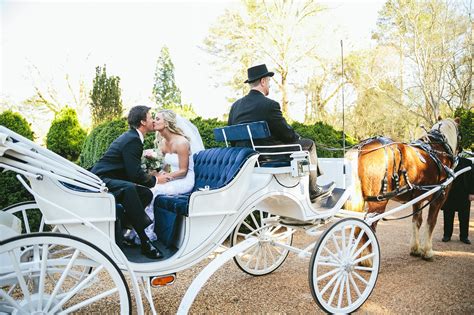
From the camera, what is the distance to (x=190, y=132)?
3967 millimetres

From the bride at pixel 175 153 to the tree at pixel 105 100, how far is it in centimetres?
1380

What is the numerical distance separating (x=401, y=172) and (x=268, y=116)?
2.00 metres

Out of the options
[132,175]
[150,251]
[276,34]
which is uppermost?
[276,34]

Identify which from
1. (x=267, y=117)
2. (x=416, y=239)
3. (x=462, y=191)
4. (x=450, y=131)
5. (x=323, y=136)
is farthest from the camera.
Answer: (x=323, y=136)

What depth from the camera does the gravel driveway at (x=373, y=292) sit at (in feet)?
11.0

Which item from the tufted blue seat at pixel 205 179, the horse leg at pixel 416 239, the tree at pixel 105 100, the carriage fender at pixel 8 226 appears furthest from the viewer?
the tree at pixel 105 100

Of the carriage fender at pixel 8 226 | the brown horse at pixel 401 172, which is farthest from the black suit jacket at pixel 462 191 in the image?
the carriage fender at pixel 8 226

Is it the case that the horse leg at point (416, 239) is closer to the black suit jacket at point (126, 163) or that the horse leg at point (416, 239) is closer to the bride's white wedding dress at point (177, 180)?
the bride's white wedding dress at point (177, 180)

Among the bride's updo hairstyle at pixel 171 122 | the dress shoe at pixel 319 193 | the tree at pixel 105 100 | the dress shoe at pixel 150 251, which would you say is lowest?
the dress shoe at pixel 150 251

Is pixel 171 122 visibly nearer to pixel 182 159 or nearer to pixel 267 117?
pixel 182 159

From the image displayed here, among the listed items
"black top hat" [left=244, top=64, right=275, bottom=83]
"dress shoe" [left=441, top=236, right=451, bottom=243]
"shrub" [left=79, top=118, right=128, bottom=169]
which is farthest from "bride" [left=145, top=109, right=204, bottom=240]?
"dress shoe" [left=441, top=236, right=451, bottom=243]

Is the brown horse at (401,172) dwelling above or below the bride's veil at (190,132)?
below

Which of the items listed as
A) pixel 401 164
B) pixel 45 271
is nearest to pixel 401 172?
pixel 401 164

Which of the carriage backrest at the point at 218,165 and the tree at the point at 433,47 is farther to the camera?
the tree at the point at 433,47
